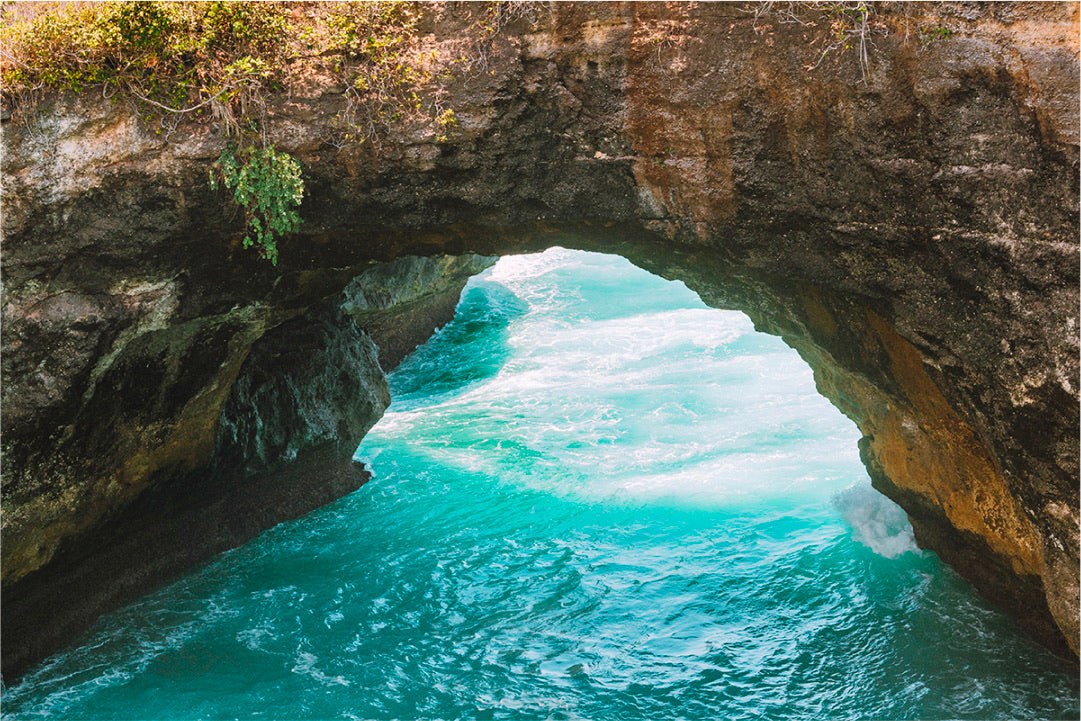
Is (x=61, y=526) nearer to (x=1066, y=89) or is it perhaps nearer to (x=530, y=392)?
(x=1066, y=89)

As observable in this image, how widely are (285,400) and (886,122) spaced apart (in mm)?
6657

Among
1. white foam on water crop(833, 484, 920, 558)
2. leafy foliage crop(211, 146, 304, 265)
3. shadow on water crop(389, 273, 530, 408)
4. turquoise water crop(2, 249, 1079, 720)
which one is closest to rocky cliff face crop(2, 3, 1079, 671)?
leafy foliage crop(211, 146, 304, 265)

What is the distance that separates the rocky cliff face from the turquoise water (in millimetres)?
611

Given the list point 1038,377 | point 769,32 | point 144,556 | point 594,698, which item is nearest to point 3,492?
point 144,556

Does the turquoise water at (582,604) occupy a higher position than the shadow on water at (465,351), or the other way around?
the shadow on water at (465,351)

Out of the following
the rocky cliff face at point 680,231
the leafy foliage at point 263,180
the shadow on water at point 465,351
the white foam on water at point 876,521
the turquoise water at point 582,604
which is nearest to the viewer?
the rocky cliff face at point 680,231

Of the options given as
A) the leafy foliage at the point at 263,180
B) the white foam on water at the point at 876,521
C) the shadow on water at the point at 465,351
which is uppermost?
the leafy foliage at the point at 263,180

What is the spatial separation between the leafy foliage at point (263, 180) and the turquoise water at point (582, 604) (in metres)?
3.41

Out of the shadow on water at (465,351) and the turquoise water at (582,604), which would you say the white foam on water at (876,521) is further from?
the shadow on water at (465,351)

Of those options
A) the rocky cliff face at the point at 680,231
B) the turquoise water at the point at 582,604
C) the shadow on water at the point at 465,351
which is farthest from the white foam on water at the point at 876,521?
the shadow on water at the point at 465,351

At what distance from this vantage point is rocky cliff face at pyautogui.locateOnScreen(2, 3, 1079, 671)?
4.60m

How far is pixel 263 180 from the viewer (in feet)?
18.2

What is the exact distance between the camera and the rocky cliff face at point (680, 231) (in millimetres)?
4602

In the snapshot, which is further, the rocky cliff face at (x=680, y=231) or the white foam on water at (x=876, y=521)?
the white foam on water at (x=876, y=521)
